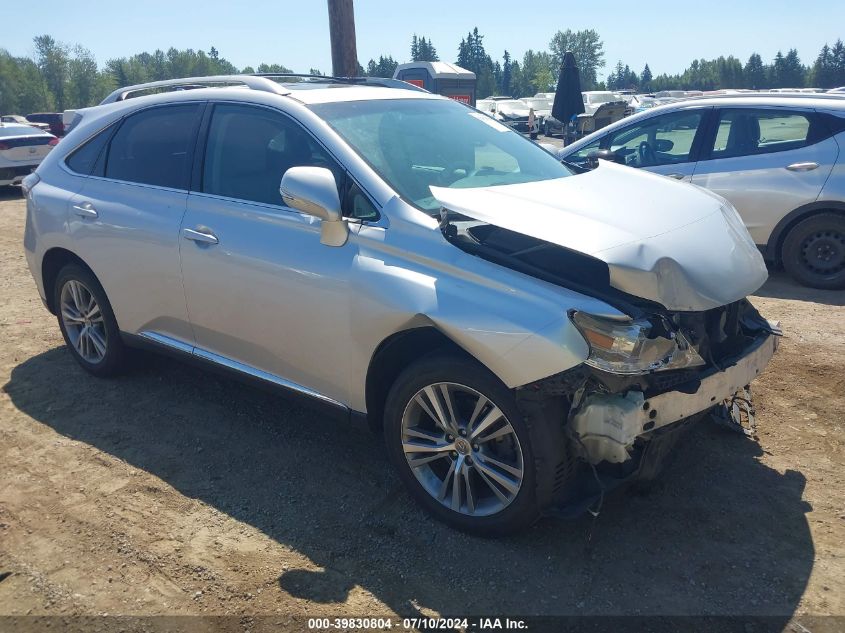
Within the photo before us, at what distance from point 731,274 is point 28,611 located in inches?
126

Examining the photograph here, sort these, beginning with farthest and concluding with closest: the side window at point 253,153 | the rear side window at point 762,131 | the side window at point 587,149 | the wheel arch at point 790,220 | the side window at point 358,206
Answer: the side window at point 587,149
the rear side window at point 762,131
the wheel arch at point 790,220
the side window at point 253,153
the side window at point 358,206

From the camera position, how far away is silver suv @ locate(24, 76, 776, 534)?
9.16 feet

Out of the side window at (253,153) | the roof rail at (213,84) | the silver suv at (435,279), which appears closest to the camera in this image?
the silver suv at (435,279)

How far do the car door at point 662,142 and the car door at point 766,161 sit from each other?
0.51 feet

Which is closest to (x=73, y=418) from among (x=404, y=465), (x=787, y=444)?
(x=404, y=465)

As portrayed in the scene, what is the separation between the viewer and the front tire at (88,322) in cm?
470

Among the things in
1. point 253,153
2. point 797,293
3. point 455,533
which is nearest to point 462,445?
point 455,533

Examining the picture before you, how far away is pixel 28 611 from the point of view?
9.23 feet

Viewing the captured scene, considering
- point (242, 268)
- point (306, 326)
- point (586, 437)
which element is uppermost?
point (242, 268)

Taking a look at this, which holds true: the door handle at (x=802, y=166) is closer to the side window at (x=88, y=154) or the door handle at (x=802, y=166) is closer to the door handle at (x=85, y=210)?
the side window at (x=88, y=154)

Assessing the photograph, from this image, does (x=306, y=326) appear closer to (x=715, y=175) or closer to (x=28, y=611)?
(x=28, y=611)

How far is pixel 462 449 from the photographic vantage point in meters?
3.11

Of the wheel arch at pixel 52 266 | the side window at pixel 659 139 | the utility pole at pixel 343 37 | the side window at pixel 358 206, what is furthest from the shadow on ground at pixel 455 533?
the utility pole at pixel 343 37

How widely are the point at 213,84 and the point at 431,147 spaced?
5.14 ft
